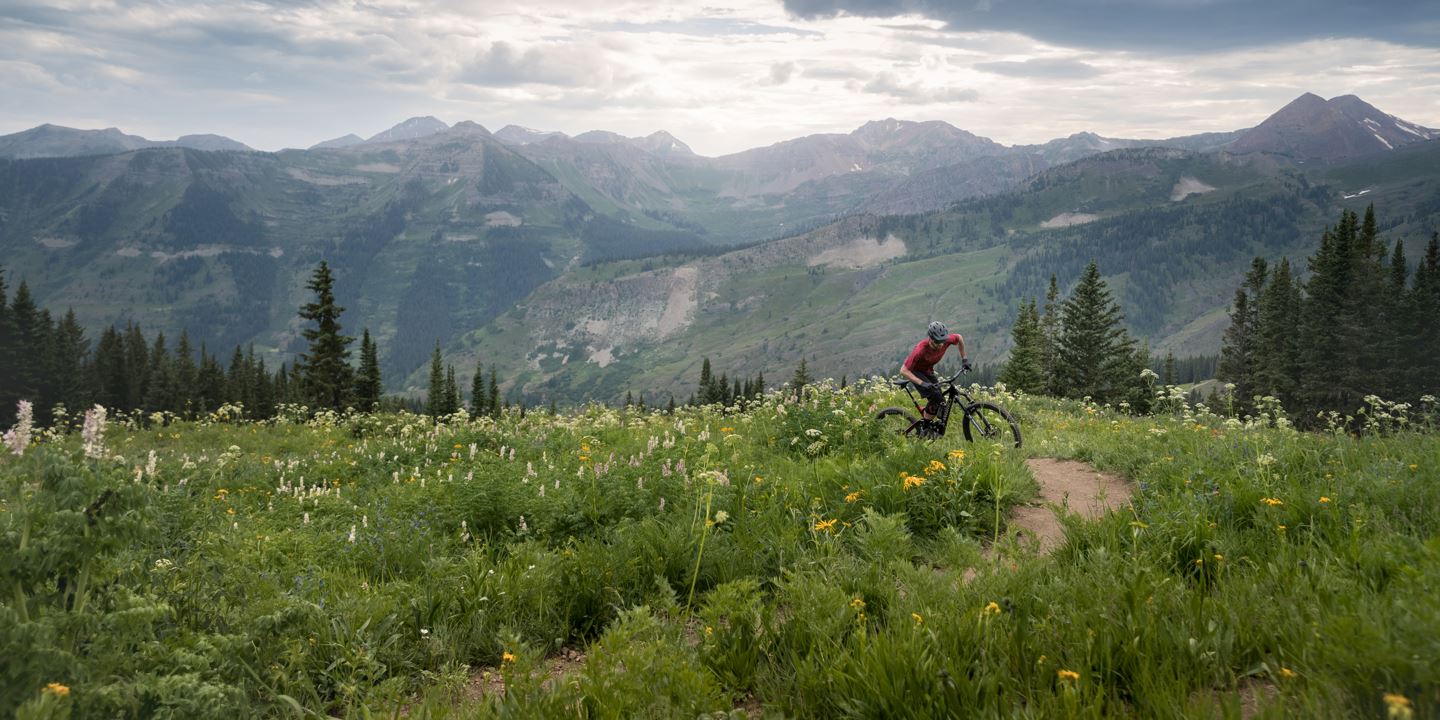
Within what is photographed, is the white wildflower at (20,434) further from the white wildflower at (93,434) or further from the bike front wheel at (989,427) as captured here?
the bike front wheel at (989,427)

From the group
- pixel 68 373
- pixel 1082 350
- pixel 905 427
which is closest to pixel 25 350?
pixel 68 373

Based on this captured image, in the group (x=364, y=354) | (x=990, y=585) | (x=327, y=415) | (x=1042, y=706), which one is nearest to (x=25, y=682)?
(x=1042, y=706)

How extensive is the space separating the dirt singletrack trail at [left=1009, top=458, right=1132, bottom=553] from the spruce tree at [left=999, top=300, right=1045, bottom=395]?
6657 cm

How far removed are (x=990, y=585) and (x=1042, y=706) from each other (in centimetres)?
145

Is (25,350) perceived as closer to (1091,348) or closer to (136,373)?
(136,373)

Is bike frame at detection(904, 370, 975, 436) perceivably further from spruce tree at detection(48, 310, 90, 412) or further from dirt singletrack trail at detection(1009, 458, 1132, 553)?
spruce tree at detection(48, 310, 90, 412)

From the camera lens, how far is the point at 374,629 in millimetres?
5219

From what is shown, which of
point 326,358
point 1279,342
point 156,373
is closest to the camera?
point 326,358

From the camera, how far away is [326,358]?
55.1 meters

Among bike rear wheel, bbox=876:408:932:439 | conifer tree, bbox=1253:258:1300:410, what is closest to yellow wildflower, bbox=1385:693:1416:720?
bike rear wheel, bbox=876:408:932:439

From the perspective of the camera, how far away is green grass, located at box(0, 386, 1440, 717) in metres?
3.40


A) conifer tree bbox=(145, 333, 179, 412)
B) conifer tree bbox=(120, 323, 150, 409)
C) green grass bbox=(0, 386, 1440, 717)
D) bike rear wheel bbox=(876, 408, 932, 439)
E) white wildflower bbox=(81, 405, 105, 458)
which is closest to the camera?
green grass bbox=(0, 386, 1440, 717)

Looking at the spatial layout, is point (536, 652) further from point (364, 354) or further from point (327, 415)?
point (364, 354)

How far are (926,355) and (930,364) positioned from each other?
202mm
